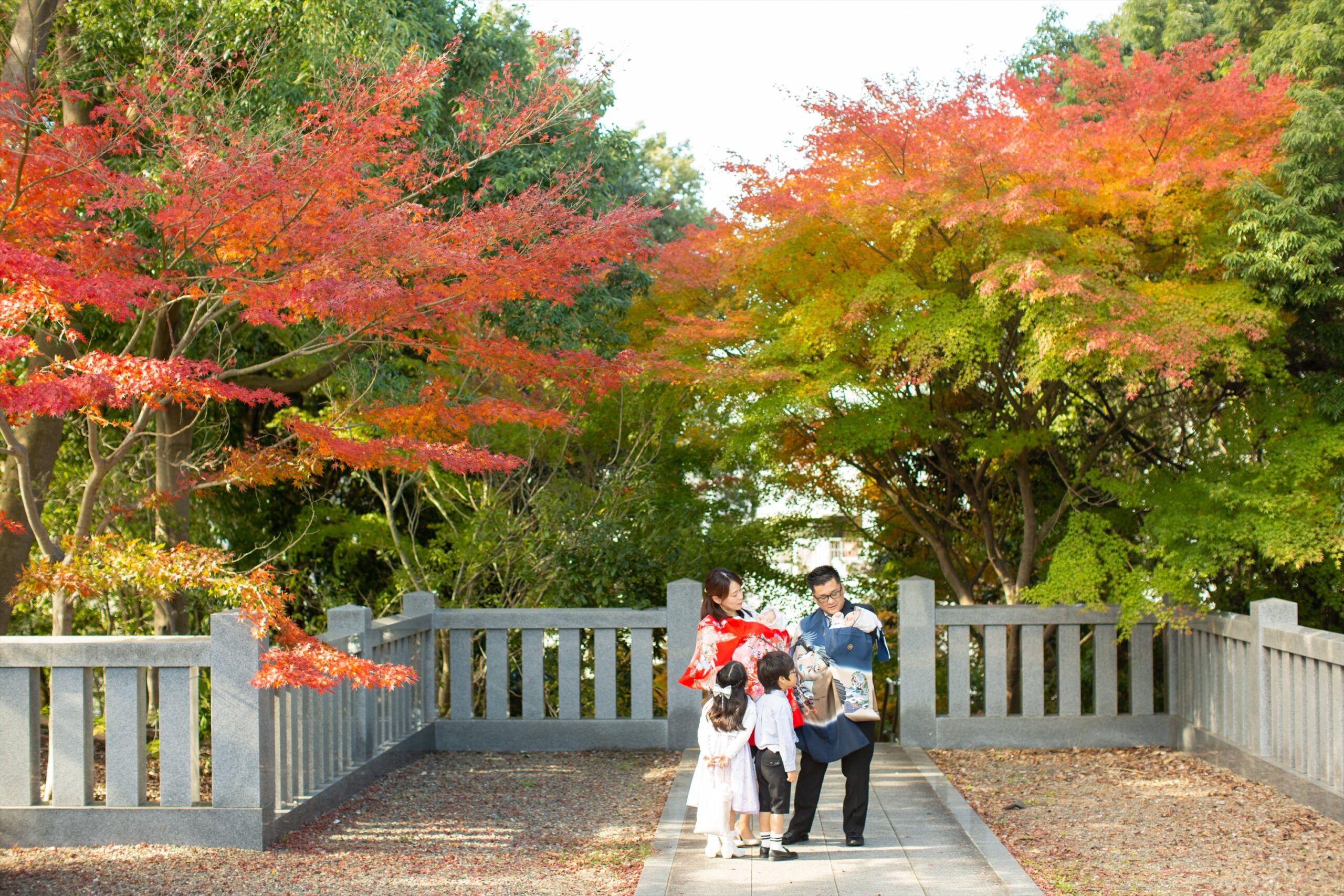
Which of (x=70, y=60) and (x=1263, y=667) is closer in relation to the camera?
(x=1263, y=667)

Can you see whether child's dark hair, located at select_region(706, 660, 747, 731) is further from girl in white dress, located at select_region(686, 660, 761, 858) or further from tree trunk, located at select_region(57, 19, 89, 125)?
tree trunk, located at select_region(57, 19, 89, 125)

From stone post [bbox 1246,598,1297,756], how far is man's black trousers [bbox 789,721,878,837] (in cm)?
299

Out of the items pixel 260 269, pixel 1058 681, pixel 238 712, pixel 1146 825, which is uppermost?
pixel 260 269

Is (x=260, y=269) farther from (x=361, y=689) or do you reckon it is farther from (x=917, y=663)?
(x=917, y=663)

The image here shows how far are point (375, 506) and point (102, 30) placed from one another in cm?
533

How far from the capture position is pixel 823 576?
5363 millimetres

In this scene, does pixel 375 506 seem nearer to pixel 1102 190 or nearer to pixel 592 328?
pixel 592 328

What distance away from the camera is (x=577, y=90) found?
8234 mm

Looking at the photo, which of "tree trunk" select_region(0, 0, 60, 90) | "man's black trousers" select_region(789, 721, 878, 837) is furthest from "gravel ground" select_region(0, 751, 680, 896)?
"tree trunk" select_region(0, 0, 60, 90)

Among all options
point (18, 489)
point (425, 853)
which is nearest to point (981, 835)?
point (425, 853)

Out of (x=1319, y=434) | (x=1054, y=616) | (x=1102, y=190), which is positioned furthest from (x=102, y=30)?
(x=1319, y=434)

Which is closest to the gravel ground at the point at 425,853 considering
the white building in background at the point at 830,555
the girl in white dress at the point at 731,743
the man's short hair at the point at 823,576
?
the girl in white dress at the point at 731,743

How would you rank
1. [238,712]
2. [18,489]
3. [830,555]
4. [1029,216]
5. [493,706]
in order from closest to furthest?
[238,712]
[1029,216]
[18,489]
[493,706]
[830,555]

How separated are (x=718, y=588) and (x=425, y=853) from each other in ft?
6.40
